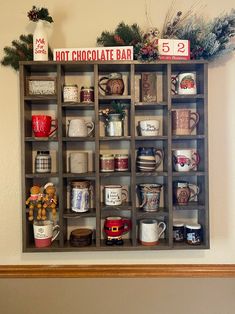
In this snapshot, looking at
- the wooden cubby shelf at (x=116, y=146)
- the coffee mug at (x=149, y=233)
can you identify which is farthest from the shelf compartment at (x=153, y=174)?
the coffee mug at (x=149, y=233)

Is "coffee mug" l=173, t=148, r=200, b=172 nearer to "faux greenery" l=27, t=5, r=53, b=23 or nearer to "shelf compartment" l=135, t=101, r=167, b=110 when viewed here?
"shelf compartment" l=135, t=101, r=167, b=110

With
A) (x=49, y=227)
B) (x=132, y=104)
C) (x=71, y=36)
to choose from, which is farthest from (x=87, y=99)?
(x=49, y=227)

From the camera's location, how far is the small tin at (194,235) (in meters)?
1.16

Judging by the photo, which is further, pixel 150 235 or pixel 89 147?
pixel 89 147

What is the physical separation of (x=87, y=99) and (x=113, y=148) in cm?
26

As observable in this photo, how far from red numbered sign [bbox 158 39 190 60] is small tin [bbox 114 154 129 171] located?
1.49ft

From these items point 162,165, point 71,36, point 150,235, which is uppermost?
point 71,36

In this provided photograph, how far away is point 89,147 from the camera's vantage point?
126 centimetres

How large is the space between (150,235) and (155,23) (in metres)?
0.98

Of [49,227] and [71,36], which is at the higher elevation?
[71,36]

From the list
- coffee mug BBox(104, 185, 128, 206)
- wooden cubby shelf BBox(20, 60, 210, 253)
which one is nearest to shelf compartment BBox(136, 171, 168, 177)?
wooden cubby shelf BBox(20, 60, 210, 253)

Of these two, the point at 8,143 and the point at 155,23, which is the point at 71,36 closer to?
the point at 155,23

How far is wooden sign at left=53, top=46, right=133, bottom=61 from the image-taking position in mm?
1136

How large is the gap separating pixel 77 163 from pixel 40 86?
373 millimetres
